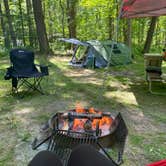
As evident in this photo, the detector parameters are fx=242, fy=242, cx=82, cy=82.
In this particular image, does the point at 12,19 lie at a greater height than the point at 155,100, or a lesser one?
greater

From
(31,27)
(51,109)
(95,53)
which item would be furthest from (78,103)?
(31,27)

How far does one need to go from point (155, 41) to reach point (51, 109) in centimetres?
1872

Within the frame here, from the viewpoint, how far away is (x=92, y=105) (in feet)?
13.8

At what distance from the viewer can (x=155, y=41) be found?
2094cm

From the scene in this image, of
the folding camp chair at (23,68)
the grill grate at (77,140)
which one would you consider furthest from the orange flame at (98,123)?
the folding camp chair at (23,68)

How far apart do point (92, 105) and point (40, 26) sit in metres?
6.24

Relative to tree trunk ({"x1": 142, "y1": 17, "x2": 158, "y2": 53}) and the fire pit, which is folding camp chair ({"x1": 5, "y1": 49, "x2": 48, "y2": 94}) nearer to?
the fire pit

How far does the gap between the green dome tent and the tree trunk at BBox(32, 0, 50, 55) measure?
1498 mm

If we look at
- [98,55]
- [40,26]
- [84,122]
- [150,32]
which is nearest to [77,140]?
[84,122]

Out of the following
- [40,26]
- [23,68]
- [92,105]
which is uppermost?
[40,26]

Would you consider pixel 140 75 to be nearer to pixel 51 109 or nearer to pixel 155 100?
pixel 155 100

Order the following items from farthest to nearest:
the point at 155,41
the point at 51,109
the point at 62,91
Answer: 1. the point at 155,41
2. the point at 62,91
3. the point at 51,109

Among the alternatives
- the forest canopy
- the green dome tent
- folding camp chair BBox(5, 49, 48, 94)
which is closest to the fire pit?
folding camp chair BBox(5, 49, 48, 94)

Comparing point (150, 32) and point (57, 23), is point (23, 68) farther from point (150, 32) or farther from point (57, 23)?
point (57, 23)
